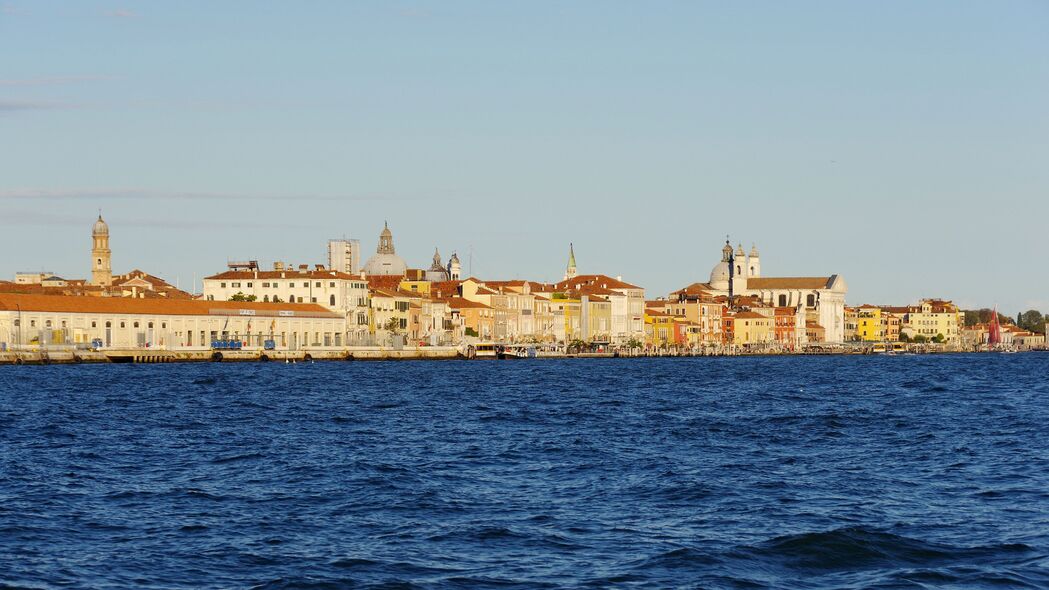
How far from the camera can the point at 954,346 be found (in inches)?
7367

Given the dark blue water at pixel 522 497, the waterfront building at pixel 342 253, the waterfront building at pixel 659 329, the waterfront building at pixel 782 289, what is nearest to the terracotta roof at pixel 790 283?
the waterfront building at pixel 782 289

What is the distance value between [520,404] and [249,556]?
24.6 metres

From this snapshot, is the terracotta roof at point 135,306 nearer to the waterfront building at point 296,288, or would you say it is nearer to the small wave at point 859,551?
the waterfront building at point 296,288

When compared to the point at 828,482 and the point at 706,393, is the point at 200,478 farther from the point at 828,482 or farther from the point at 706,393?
the point at 706,393

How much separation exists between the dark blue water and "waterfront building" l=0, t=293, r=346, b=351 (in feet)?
148

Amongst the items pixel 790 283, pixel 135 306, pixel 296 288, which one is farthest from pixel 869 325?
pixel 135 306

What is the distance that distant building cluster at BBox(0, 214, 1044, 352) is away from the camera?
279 ft

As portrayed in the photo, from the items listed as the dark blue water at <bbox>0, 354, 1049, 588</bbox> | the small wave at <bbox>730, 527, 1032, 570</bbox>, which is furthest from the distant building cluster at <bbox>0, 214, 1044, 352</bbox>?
the small wave at <bbox>730, 527, 1032, 570</bbox>

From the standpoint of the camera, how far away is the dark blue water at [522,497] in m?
14.2

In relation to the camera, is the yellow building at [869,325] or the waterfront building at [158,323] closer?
the waterfront building at [158,323]

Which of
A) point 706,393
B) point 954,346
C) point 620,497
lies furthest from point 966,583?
point 954,346

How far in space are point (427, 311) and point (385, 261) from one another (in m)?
24.9

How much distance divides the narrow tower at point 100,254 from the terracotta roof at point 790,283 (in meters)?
90.7

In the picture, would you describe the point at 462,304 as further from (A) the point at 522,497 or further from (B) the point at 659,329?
(A) the point at 522,497
